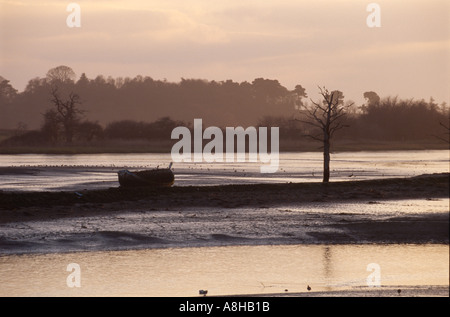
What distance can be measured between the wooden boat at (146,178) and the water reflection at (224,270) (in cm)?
1644

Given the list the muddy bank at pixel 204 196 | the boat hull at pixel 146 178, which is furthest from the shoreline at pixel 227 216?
the boat hull at pixel 146 178

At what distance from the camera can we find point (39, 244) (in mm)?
22516

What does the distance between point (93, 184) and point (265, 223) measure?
1920cm

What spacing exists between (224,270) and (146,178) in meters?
20.5

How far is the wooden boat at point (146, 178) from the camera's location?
3775cm

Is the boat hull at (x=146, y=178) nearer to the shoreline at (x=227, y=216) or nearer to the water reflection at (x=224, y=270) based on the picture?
the shoreline at (x=227, y=216)

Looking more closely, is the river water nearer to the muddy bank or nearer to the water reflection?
the water reflection

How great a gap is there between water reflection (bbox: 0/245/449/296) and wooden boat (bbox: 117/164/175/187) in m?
16.4

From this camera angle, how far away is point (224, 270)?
18.4m

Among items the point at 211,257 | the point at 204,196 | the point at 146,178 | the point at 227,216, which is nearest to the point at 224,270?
the point at 211,257
